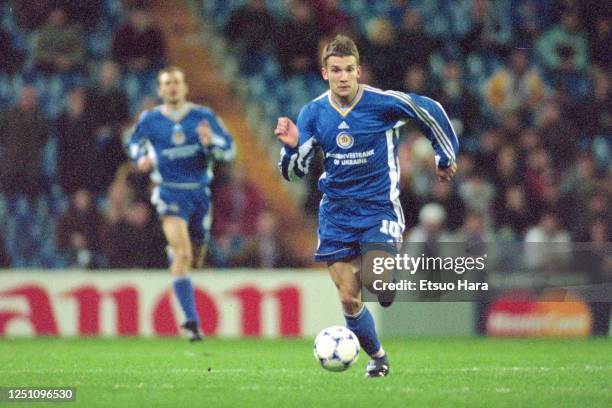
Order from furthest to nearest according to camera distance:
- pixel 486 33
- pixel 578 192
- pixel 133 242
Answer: pixel 486 33
pixel 578 192
pixel 133 242

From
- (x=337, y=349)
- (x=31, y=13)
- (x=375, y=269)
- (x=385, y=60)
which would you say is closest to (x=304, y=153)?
(x=375, y=269)

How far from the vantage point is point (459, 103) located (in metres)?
14.9

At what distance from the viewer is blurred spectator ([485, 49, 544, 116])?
15.4m

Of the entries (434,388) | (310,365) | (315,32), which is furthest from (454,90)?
(434,388)

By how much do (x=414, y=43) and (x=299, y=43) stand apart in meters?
1.42

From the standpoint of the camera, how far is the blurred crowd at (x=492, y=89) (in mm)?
13898

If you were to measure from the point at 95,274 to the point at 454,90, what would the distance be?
15.9ft

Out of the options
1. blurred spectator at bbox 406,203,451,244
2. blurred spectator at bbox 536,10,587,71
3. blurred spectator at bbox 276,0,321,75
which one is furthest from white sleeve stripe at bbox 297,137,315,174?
blurred spectator at bbox 536,10,587,71

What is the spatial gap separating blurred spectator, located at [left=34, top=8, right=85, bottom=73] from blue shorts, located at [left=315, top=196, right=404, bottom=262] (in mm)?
8045

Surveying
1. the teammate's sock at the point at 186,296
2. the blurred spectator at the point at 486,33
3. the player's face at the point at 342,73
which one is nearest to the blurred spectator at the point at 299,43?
the blurred spectator at the point at 486,33

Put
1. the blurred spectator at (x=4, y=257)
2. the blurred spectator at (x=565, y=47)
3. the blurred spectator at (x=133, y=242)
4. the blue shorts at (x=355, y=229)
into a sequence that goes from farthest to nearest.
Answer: the blurred spectator at (x=565, y=47), the blurred spectator at (x=4, y=257), the blurred spectator at (x=133, y=242), the blue shorts at (x=355, y=229)

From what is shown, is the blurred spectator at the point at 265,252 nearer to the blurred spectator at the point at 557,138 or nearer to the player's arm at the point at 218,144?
the player's arm at the point at 218,144

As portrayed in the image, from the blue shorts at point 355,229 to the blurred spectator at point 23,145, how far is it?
22.6 ft

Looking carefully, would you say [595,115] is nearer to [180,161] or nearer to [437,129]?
[180,161]
